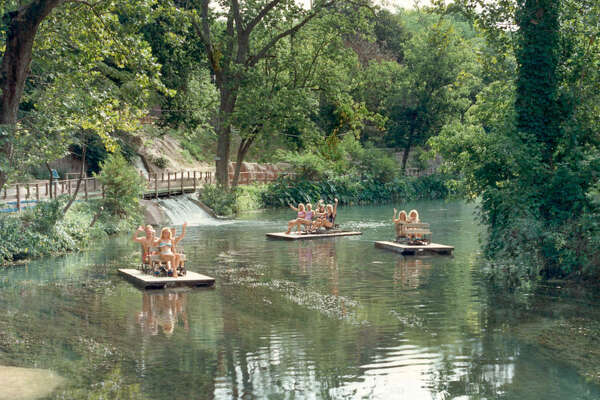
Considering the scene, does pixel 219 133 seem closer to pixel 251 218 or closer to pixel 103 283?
pixel 251 218

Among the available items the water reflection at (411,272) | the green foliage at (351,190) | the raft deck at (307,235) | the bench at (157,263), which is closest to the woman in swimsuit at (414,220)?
the water reflection at (411,272)

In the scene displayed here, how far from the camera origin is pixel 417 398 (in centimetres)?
923

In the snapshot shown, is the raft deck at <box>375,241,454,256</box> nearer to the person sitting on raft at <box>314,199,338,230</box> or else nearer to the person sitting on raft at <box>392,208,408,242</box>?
the person sitting on raft at <box>392,208,408,242</box>

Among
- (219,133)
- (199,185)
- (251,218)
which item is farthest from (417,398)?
(199,185)

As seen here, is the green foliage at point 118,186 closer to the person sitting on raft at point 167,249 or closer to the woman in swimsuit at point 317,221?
the woman in swimsuit at point 317,221

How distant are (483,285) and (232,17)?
95.7 ft

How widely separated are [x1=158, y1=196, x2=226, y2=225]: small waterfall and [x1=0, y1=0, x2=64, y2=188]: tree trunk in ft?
75.4

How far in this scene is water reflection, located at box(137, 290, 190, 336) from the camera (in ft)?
43.5

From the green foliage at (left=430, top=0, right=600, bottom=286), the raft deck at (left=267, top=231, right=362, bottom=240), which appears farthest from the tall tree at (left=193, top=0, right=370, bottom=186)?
the green foliage at (left=430, top=0, right=600, bottom=286)

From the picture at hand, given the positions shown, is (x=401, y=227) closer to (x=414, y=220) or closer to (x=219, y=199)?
(x=414, y=220)

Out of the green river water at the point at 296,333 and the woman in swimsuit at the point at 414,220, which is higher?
the woman in swimsuit at the point at 414,220

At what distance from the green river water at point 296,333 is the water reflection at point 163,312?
36 millimetres

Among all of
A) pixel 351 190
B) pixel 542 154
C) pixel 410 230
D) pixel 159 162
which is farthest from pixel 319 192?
pixel 542 154

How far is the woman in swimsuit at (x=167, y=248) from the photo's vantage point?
17.6 metres
